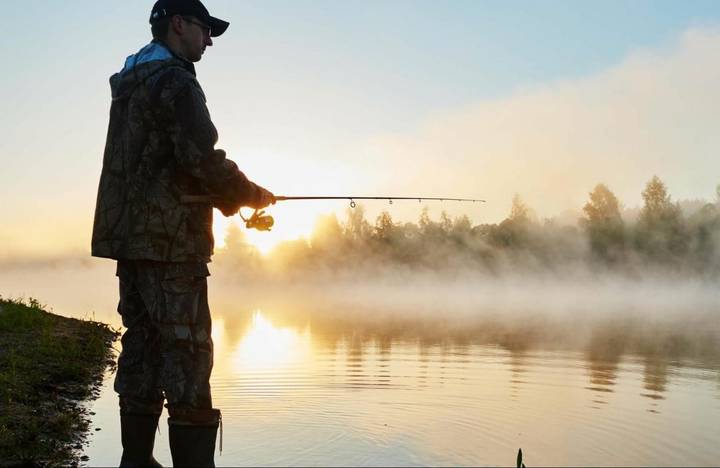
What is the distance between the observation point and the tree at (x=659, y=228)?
86.5 meters

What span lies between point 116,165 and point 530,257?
348 ft

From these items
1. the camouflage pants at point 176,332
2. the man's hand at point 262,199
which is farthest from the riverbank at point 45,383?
the man's hand at point 262,199

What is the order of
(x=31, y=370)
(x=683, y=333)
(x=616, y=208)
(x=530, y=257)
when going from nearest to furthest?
(x=31, y=370) → (x=683, y=333) → (x=616, y=208) → (x=530, y=257)

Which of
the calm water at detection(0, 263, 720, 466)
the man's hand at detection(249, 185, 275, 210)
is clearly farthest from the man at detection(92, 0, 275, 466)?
the calm water at detection(0, 263, 720, 466)

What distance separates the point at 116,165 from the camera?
4340 mm

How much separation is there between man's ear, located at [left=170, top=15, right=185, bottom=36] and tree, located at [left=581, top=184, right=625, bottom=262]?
90.6 meters

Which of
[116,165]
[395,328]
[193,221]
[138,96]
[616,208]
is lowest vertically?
[395,328]

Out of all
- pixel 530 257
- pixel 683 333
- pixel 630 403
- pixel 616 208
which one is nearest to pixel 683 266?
pixel 616 208

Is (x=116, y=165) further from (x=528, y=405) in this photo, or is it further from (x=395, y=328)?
(x=395, y=328)

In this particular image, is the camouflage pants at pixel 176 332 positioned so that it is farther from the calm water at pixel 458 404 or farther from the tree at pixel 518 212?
the tree at pixel 518 212

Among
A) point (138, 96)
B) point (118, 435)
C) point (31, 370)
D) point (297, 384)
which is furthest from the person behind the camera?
point (297, 384)

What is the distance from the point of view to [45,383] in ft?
26.0

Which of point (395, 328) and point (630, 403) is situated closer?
point (630, 403)

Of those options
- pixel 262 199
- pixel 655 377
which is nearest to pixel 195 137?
pixel 262 199
